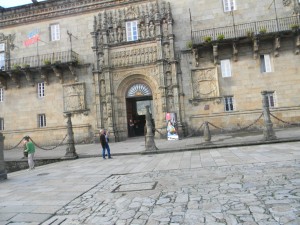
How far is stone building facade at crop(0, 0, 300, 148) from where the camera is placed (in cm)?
1823

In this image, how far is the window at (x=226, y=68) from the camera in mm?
18828

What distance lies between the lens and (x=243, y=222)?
11.3 ft

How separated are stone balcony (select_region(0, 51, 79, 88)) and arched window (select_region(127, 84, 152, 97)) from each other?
4633 mm

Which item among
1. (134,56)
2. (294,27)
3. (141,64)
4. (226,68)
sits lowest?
(226,68)

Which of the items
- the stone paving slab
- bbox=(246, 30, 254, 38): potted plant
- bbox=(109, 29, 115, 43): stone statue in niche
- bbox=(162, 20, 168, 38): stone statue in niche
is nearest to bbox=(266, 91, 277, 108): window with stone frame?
bbox=(246, 30, 254, 38): potted plant

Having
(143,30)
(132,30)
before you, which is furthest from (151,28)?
(132,30)

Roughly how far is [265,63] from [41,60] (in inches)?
705

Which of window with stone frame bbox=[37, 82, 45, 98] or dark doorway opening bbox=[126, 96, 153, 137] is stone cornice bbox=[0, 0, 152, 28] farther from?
dark doorway opening bbox=[126, 96, 153, 137]

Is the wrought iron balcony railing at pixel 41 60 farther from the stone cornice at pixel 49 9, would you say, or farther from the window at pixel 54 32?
the stone cornice at pixel 49 9

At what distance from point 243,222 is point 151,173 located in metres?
4.32

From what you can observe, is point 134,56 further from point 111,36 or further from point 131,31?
point 111,36

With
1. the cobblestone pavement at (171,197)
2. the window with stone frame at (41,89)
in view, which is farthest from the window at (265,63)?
the window with stone frame at (41,89)

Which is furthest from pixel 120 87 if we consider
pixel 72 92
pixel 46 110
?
pixel 46 110

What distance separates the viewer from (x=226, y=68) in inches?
744
